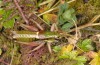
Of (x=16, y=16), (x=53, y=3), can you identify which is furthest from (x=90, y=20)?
(x=16, y=16)

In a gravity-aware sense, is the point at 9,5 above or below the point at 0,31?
above

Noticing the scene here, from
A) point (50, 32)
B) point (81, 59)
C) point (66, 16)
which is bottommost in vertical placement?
point (81, 59)

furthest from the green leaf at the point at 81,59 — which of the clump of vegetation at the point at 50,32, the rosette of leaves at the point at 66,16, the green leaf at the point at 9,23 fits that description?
the green leaf at the point at 9,23

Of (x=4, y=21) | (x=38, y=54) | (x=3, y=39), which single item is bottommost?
(x=38, y=54)

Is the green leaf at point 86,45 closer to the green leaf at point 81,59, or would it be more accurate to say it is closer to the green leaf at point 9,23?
the green leaf at point 81,59

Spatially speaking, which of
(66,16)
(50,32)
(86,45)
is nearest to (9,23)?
(50,32)

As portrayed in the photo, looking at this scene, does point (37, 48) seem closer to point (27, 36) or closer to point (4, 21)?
point (27, 36)

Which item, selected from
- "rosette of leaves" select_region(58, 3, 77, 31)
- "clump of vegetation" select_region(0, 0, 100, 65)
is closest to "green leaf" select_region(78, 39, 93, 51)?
"clump of vegetation" select_region(0, 0, 100, 65)

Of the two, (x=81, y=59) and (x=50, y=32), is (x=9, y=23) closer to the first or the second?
(x=50, y=32)
